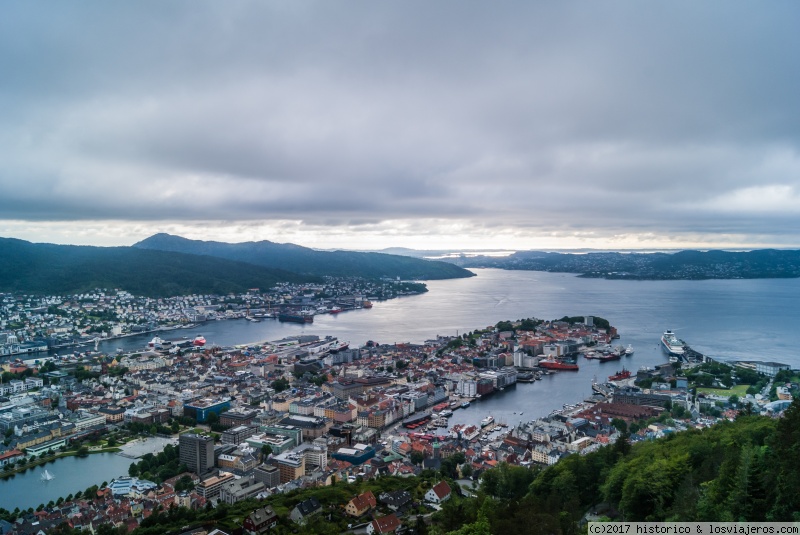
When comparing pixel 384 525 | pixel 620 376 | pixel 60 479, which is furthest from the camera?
pixel 620 376

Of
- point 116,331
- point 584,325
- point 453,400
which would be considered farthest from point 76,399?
point 584,325

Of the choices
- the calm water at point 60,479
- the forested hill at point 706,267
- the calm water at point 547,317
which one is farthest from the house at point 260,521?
the forested hill at point 706,267

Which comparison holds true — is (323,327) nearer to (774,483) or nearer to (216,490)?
(216,490)

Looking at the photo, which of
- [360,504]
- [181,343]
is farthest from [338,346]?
[360,504]

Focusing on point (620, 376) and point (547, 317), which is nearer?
point (620, 376)

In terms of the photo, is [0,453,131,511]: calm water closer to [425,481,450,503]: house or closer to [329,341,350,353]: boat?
[425,481,450,503]: house

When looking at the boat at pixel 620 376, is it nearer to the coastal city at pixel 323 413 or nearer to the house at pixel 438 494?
the coastal city at pixel 323 413

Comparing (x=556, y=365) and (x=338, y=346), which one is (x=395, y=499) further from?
(x=338, y=346)
